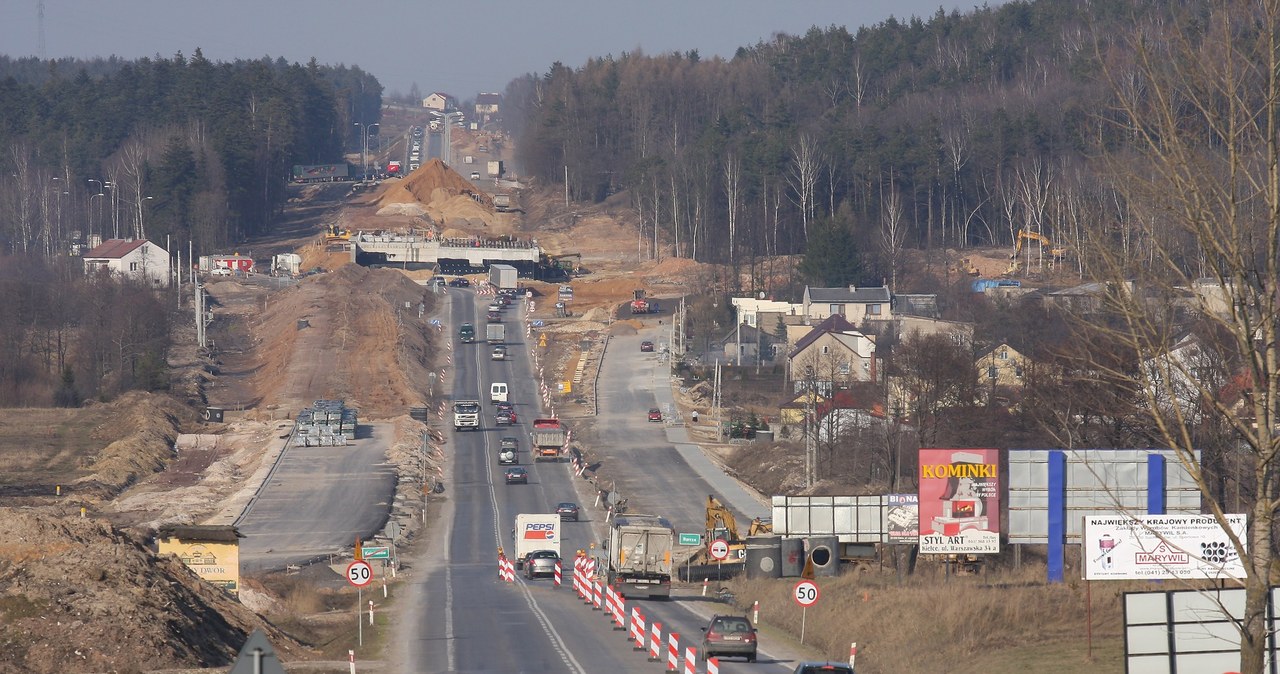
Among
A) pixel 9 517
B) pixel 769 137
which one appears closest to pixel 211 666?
pixel 9 517

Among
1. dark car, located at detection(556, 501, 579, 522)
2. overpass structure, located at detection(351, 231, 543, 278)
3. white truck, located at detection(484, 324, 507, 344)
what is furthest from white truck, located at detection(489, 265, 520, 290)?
dark car, located at detection(556, 501, 579, 522)

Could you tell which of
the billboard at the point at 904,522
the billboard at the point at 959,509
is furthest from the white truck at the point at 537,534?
the billboard at the point at 959,509

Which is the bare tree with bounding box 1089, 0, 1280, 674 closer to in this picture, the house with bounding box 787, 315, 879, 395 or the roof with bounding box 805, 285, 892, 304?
the house with bounding box 787, 315, 879, 395

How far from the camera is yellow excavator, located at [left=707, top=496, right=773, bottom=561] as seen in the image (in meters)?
53.0

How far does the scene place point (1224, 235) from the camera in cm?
1578

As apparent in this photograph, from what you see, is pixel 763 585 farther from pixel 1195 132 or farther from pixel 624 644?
pixel 1195 132

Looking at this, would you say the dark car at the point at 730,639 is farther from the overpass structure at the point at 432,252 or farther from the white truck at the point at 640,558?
the overpass structure at the point at 432,252

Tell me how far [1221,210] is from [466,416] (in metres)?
84.6

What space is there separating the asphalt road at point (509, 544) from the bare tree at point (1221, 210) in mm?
15708

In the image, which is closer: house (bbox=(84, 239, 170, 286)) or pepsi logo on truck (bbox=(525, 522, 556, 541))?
pepsi logo on truck (bbox=(525, 522, 556, 541))

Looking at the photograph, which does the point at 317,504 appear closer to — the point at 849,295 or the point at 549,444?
the point at 549,444

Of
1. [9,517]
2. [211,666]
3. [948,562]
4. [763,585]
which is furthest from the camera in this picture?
[763,585]

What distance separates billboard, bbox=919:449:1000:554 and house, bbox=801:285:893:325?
93854mm

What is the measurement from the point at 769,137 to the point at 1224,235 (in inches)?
6355
